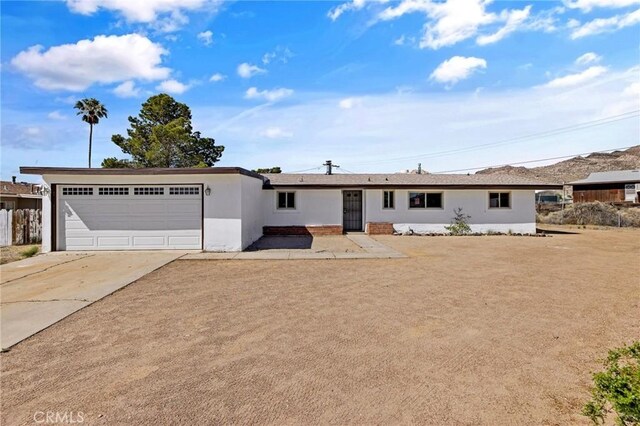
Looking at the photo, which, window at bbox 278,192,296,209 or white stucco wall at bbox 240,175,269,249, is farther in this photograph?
window at bbox 278,192,296,209

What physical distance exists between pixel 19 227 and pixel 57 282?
9.11 m

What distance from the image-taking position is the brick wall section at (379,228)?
1758cm

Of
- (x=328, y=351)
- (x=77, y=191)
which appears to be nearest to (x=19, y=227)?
(x=77, y=191)

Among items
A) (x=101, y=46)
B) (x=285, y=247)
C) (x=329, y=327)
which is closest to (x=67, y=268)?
(x=285, y=247)

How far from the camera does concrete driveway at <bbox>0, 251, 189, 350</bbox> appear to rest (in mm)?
5281

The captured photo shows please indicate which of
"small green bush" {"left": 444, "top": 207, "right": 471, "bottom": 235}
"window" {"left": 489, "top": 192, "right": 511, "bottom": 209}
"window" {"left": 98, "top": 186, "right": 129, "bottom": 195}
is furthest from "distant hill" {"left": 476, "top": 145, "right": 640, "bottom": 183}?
"window" {"left": 98, "top": 186, "right": 129, "bottom": 195}

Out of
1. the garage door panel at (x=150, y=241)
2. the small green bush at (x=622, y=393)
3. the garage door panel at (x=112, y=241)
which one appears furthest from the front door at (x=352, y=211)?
the small green bush at (x=622, y=393)

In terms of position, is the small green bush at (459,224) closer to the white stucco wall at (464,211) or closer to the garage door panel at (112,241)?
the white stucco wall at (464,211)

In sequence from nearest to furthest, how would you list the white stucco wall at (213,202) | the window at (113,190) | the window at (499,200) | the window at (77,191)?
the white stucco wall at (213,202) < the window at (77,191) < the window at (113,190) < the window at (499,200)

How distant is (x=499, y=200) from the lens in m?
18.2

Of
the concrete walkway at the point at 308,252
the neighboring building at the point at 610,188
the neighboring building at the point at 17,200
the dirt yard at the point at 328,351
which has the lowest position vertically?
the dirt yard at the point at 328,351

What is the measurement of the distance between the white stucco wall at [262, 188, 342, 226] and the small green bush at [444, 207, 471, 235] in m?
5.96

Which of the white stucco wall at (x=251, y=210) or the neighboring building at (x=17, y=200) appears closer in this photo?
the white stucco wall at (x=251, y=210)

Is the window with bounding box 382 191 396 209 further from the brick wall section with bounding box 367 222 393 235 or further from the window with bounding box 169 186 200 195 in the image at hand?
the window with bounding box 169 186 200 195
